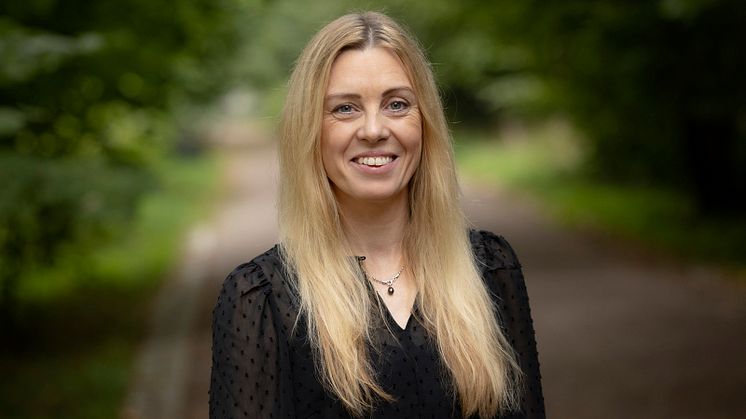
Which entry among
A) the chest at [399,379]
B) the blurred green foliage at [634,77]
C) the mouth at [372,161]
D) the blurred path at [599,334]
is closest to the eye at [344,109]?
the mouth at [372,161]

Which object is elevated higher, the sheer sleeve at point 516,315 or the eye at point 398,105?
the eye at point 398,105

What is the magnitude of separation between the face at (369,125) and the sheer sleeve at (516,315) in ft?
1.10

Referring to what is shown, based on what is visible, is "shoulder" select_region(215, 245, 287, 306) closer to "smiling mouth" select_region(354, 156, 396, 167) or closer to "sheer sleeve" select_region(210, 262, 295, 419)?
"sheer sleeve" select_region(210, 262, 295, 419)

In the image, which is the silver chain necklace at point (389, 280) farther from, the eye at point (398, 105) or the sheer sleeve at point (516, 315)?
the eye at point (398, 105)

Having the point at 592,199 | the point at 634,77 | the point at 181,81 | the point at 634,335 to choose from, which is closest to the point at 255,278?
the point at 634,335

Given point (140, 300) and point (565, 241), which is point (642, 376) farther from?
point (565, 241)

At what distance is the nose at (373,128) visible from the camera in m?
2.24

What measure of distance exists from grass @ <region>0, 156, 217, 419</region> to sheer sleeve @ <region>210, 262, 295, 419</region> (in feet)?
17.9

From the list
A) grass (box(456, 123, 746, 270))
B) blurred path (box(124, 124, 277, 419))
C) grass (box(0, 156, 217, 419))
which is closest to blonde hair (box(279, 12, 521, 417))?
blurred path (box(124, 124, 277, 419))

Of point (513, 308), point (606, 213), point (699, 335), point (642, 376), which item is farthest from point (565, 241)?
point (513, 308)

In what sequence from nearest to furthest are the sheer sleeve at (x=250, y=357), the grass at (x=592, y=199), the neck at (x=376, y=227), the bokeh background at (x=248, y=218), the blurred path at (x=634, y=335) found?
the sheer sleeve at (x=250, y=357) → the neck at (x=376, y=227) → the blurred path at (x=634, y=335) → the bokeh background at (x=248, y=218) → the grass at (x=592, y=199)

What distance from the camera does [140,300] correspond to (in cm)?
1160

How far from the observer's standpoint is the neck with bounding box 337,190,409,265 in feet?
7.73

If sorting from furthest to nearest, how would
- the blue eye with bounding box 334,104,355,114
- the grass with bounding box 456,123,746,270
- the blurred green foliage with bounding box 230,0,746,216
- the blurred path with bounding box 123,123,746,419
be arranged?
the grass with bounding box 456,123,746,270
the blurred green foliage with bounding box 230,0,746,216
the blurred path with bounding box 123,123,746,419
the blue eye with bounding box 334,104,355,114
